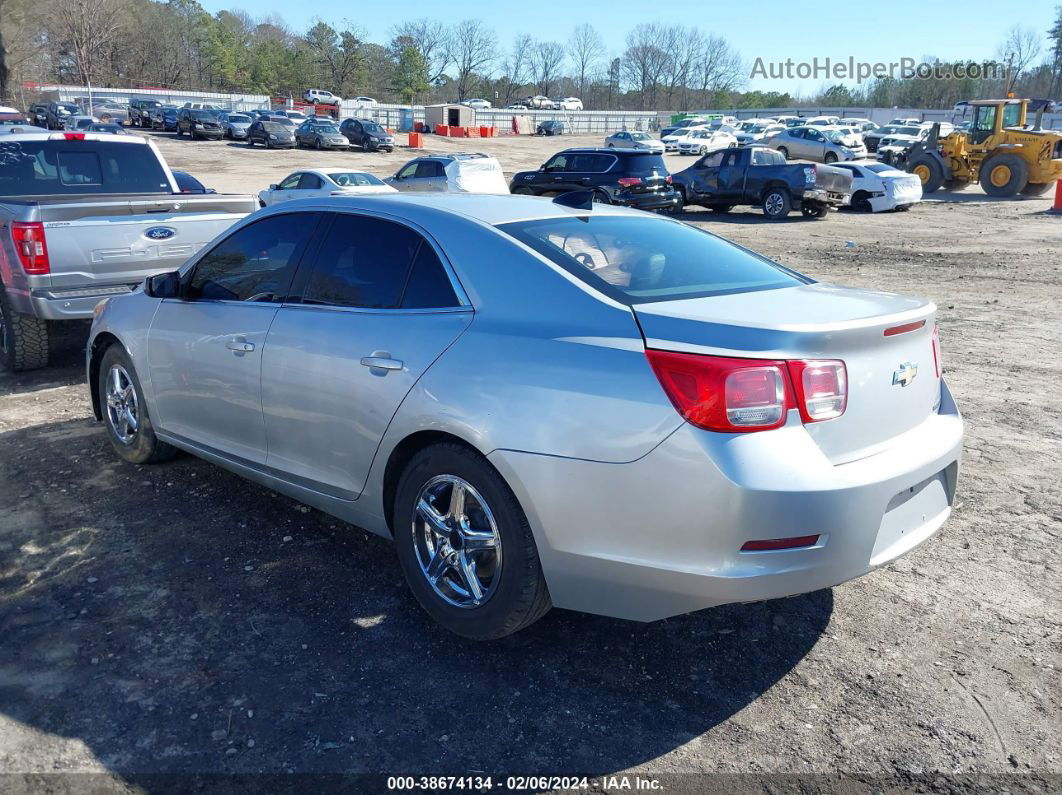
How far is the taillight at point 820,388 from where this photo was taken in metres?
2.77

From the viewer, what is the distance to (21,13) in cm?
6156

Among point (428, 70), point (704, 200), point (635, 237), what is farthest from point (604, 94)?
point (635, 237)

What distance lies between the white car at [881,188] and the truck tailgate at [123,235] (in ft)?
70.9

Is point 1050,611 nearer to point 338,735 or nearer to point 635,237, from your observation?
point 635,237

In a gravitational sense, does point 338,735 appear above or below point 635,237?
below

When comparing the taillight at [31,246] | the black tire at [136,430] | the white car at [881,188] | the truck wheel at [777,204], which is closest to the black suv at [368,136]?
the white car at [881,188]

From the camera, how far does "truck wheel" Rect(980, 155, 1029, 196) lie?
2847 cm

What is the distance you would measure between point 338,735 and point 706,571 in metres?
1.31

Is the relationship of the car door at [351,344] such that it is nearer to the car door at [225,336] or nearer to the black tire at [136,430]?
the car door at [225,336]

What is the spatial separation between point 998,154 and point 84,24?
259ft

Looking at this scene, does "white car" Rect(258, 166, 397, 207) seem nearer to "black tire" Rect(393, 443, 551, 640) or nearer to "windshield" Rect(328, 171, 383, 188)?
"windshield" Rect(328, 171, 383, 188)

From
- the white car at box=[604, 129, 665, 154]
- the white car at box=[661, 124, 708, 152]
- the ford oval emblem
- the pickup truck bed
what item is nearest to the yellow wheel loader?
the pickup truck bed

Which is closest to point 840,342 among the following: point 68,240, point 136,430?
point 136,430

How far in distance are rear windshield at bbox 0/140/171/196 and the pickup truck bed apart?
17659mm
